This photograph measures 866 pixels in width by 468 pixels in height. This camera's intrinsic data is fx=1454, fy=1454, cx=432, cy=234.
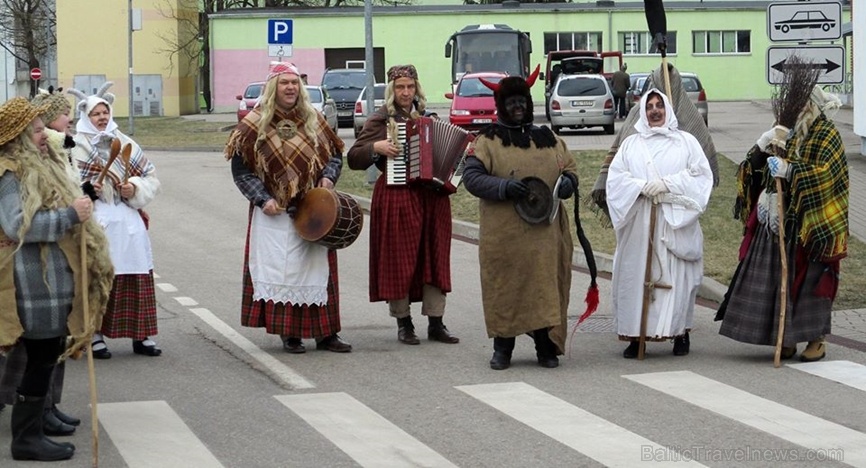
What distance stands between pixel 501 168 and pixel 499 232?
421 mm

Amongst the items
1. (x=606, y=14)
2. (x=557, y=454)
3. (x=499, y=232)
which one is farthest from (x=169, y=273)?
(x=606, y=14)

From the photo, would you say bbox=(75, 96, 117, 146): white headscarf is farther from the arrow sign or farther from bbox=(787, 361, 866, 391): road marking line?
the arrow sign

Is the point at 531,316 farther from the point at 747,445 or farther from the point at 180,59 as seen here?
the point at 180,59

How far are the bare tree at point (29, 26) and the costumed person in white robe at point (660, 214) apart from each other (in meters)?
60.5

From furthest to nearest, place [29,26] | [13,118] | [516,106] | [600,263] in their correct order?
[29,26] → [600,263] → [516,106] → [13,118]

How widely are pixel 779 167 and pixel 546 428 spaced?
2918 mm

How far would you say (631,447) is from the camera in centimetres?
730

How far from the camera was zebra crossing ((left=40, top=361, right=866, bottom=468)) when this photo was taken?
280 inches

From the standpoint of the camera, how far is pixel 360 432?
770 cm

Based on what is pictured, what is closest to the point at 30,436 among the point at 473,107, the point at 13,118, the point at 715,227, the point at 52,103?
the point at 13,118

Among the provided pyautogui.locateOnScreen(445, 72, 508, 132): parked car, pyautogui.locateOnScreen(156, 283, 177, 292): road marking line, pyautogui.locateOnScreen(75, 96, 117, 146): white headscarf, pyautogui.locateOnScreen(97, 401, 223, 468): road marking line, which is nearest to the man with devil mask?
pyautogui.locateOnScreen(97, 401, 223, 468): road marking line

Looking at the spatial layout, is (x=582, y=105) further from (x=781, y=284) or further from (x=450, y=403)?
(x=450, y=403)

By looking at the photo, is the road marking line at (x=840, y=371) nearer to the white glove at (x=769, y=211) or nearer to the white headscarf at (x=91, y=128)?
the white glove at (x=769, y=211)

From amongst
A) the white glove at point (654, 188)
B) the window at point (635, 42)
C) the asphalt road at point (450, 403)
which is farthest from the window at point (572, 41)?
the white glove at point (654, 188)
